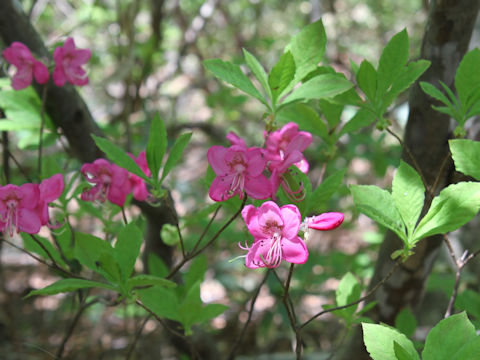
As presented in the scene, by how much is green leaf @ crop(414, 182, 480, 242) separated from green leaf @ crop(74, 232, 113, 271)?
0.52 metres

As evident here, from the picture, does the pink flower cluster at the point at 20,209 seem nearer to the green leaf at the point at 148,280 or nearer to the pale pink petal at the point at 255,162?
the green leaf at the point at 148,280

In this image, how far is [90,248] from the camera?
0.82 m

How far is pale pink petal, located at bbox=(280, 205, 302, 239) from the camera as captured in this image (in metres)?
0.61

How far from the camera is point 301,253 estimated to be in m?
0.62

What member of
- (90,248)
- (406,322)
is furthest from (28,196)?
(406,322)

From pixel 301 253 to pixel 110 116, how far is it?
2.00m

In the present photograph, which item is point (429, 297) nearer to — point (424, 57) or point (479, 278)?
point (479, 278)

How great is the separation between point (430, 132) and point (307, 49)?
0.32 m

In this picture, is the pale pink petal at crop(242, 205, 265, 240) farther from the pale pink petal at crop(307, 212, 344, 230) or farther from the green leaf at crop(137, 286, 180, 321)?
the green leaf at crop(137, 286, 180, 321)

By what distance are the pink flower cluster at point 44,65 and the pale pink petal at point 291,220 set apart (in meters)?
0.68

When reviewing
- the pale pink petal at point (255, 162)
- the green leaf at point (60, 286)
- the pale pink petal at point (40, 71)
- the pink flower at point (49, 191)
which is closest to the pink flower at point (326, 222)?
the pale pink petal at point (255, 162)

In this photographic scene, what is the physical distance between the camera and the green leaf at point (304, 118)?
2.85ft

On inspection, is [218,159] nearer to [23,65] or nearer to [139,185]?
[139,185]

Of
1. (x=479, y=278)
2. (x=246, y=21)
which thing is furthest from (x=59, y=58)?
(x=246, y=21)
